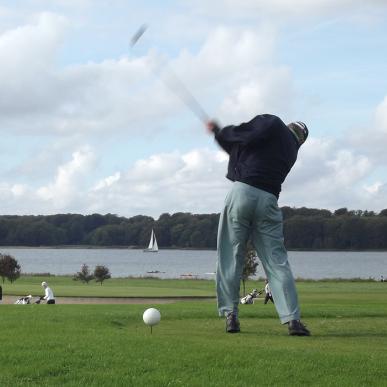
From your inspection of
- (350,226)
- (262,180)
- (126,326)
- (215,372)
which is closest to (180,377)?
(215,372)

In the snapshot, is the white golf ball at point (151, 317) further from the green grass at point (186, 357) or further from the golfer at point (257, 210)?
the golfer at point (257, 210)

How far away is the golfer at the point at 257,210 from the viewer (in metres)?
12.2

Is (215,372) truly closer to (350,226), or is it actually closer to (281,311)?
(281,311)

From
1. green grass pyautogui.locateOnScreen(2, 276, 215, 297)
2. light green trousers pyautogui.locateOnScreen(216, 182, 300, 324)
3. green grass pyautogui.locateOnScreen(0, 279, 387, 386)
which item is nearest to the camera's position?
green grass pyautogui.locateOnScreen(0, 279, 387, 386)

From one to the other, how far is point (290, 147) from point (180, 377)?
14.3ft

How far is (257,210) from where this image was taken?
12.3 m

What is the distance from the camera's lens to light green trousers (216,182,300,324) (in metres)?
12.3

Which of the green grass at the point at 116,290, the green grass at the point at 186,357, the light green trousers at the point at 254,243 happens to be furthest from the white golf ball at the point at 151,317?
the green grass at the point at 116,290

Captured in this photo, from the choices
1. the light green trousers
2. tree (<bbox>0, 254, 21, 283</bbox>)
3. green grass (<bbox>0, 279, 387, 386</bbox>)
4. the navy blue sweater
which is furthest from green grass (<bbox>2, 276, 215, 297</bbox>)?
the navy blue sweater

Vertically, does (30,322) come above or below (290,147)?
below

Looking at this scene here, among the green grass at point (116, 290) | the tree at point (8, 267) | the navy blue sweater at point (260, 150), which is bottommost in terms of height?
the green grass at point (116, 290)

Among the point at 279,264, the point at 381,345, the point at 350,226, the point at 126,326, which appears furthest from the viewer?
the point at 350,226

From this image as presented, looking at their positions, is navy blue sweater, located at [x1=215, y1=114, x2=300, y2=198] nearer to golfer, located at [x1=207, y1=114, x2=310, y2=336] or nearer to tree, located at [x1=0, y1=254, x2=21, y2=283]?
golfer, located at [x1=207, y1=114, x2=310, y2=336]

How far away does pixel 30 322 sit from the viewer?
557 inches
